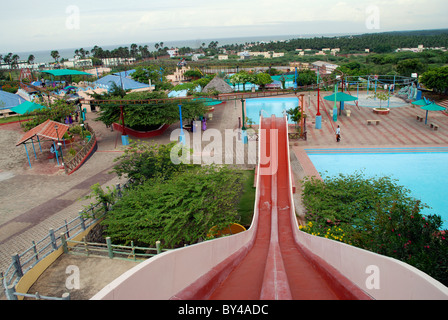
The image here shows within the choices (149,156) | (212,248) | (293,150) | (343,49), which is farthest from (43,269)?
(343,49)

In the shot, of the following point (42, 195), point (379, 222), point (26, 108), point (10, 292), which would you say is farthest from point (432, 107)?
point (26, 108)

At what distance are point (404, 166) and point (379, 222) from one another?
1062 cm

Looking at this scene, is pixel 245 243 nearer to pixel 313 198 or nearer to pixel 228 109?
pixel 313 198

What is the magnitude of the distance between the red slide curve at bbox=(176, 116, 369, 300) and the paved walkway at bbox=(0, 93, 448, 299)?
1998 millimetres

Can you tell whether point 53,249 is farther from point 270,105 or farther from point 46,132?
point 270,105

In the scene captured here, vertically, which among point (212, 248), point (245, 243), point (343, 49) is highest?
point (343, 49)

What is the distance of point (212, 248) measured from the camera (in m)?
6.72

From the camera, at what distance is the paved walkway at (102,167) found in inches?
481

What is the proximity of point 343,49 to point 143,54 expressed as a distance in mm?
64961

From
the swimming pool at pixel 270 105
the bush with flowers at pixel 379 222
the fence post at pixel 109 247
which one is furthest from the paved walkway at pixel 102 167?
the swimming pool at pixel 270 105

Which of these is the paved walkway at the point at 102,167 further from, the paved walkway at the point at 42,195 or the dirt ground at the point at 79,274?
the dirt ground at the point at 79,274

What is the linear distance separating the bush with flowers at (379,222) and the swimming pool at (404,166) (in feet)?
12.4

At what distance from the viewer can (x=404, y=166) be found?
1716cm

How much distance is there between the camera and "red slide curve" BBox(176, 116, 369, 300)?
5.50 meters
